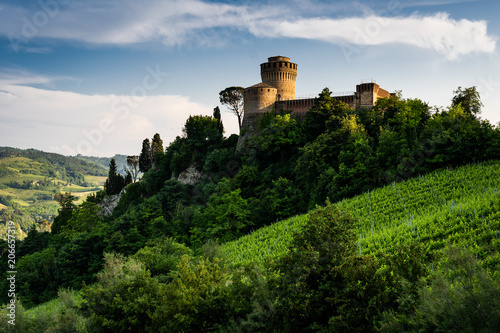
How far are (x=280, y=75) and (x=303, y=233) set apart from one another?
159 ft

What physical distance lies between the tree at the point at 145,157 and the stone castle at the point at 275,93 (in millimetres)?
39969

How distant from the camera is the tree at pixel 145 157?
91.8 metres

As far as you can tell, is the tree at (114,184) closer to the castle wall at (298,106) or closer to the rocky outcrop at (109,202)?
the rocky outcrop at (109,202)

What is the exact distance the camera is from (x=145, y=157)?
9256cm

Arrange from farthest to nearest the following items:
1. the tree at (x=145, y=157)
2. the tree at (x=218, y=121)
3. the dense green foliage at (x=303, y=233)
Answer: the tree at (x=145, y=157) → the tree at (x=218, y=121) → the dense green foliage at (x=303, y=233)

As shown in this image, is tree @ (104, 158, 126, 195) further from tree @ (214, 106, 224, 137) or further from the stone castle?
the stone castle

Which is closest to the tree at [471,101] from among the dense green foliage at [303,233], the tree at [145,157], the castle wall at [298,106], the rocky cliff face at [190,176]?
the dense green foliage at [303,233]

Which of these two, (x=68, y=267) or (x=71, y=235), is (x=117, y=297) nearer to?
(x=68, y=267)

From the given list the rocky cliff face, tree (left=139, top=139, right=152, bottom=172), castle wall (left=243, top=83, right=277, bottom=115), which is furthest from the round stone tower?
tree (left=139, top=139, right=152, bottom=172)

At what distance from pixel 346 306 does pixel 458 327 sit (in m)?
3.70

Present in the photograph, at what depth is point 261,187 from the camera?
48.8 meters

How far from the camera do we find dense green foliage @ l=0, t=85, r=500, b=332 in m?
13.4

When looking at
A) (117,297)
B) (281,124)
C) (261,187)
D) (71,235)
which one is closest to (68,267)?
(71,235)

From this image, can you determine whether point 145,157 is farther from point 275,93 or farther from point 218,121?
point 275,93
